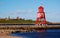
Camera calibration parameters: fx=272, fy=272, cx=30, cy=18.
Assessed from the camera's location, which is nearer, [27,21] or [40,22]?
[40,22]

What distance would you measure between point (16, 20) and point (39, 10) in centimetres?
6593

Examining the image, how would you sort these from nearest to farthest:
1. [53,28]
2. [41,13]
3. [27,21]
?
1. [41,13]
2. [53,28]
3. [27,21]

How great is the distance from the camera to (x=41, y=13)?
92.8 meters

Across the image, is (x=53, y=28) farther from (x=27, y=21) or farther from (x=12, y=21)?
(x=27, y=21)

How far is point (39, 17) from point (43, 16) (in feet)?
5.45

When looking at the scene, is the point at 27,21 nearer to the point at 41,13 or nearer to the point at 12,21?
the point at 12,21

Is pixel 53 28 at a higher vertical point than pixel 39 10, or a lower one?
lower

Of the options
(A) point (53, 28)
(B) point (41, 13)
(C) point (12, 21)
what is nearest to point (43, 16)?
(B) point (41, 13)

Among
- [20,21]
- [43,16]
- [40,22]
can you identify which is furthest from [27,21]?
[43,16]

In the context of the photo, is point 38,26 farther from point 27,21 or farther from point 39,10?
point 27,21

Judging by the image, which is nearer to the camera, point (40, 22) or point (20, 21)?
point (40, 22)

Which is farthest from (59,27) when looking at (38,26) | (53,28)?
(38,26)

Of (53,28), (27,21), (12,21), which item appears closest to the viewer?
(53,28)

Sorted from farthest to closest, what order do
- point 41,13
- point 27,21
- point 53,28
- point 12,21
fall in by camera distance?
1. point 27,21
2. point 12,21
3. point 53,28
4. point 41,13
